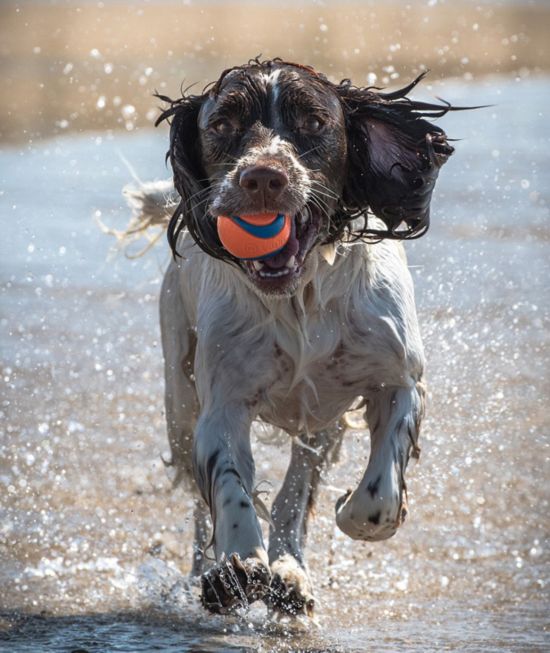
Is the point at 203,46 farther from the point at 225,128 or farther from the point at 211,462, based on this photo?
the point at 211,462

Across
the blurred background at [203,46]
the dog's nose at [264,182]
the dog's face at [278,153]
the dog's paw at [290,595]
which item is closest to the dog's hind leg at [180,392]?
the dog's paw at [290,595]

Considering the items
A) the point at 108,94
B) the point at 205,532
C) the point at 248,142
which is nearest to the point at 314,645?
the point at 205,532

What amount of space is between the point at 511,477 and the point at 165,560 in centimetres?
135

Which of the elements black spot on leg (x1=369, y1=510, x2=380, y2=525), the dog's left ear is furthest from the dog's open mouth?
black spot on leg (x1=369, y1=510, x2=380, y2=525)

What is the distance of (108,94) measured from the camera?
1263cm

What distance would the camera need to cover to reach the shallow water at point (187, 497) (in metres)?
3.99

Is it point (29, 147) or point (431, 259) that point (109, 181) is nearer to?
point (29, 147)

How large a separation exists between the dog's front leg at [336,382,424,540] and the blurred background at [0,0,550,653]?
1.11ft

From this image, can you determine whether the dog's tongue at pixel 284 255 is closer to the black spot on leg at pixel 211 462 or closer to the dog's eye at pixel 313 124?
the dog's eye at pixel 313 124

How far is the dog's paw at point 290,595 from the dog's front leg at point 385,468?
34 cm

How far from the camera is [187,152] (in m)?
3.76

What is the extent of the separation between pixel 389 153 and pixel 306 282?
434mm

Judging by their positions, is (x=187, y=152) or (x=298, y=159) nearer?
(x=298, y=159)

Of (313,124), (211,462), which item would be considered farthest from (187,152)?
(211,462)
